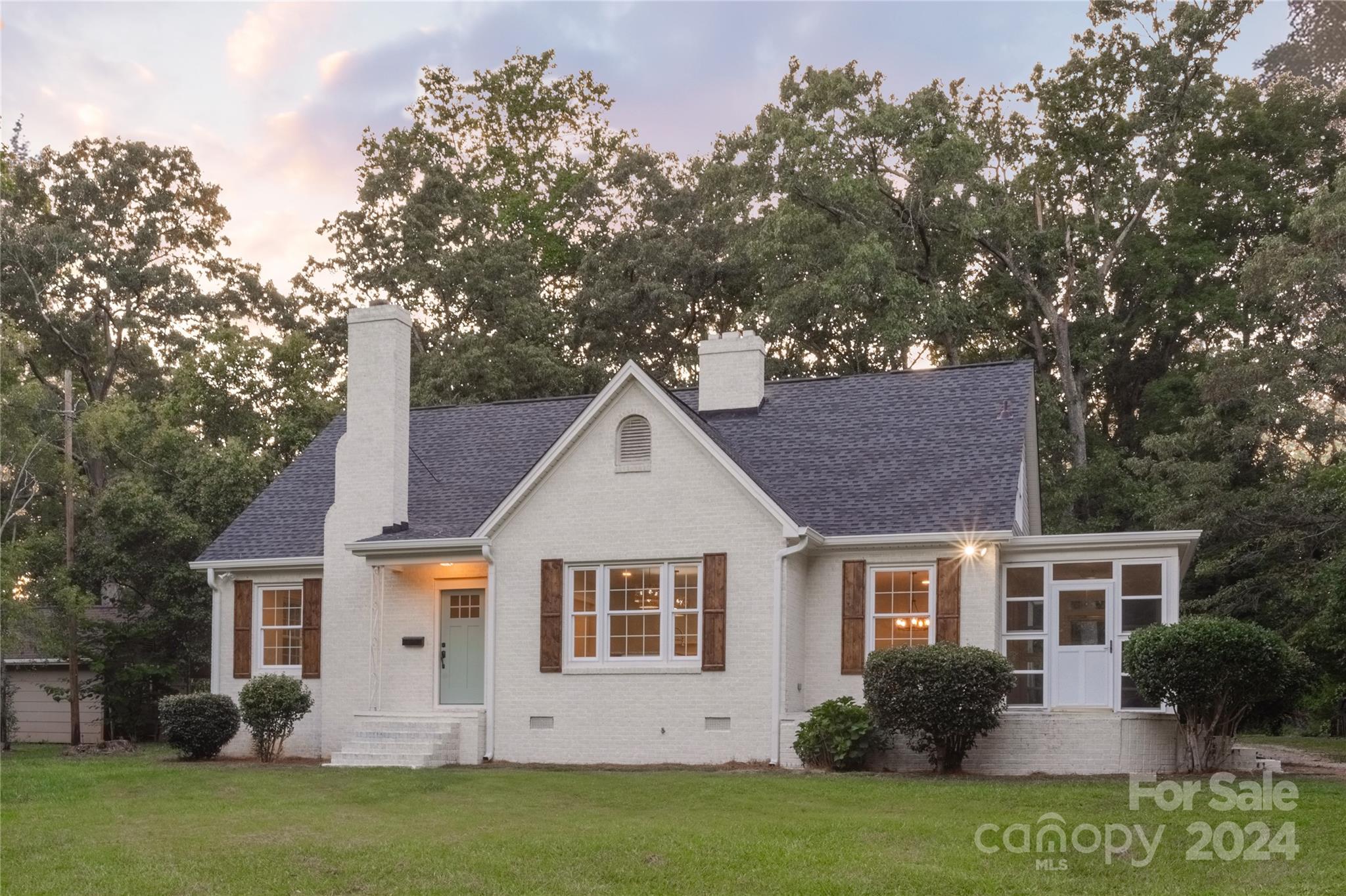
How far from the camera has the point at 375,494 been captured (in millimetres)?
21812

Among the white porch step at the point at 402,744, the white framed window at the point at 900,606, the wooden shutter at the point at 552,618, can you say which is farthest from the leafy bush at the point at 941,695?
the white porch step at the point at 402,744

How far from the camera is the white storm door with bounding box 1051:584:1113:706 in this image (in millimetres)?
18578

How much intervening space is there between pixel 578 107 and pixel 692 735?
31.1 m

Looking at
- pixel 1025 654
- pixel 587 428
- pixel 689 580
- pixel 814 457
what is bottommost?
pixel 1025 654

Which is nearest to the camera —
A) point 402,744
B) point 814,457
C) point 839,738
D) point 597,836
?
point 597,836

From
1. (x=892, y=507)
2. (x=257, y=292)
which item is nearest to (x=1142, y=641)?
(x=892, y=507)

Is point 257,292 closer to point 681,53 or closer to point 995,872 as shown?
point 681,53

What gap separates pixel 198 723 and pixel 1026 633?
11.8 metres

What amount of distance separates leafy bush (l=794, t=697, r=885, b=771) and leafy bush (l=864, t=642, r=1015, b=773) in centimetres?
34

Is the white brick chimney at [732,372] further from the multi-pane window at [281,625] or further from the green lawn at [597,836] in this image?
the green lawn at [597,836]

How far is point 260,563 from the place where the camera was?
2245cm

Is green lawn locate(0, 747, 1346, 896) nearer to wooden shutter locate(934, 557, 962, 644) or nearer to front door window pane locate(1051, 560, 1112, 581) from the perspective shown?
wooden shutter locate(934, 557, 962, 644)

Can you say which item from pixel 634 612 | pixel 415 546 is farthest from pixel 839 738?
pixel 415 546

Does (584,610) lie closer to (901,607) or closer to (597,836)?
(901,607)
